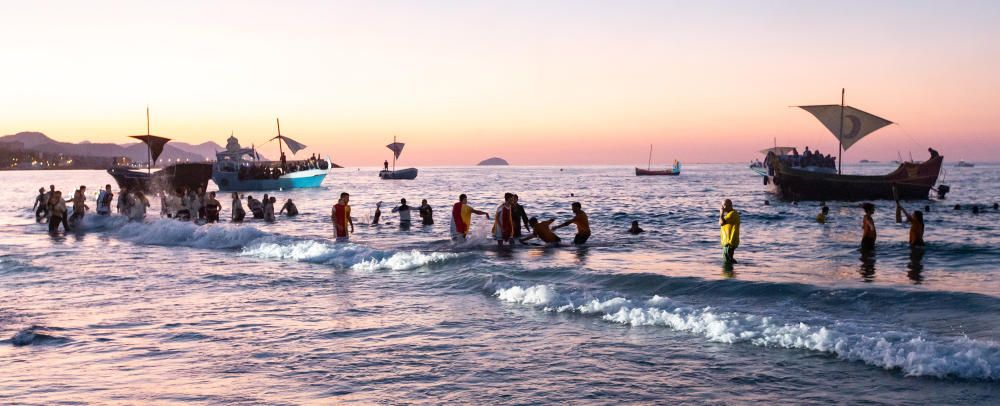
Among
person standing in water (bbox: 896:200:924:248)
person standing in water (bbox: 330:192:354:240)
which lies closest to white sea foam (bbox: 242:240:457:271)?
person standing in water (bbox: 330:192:354:240)

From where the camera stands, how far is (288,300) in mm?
12633

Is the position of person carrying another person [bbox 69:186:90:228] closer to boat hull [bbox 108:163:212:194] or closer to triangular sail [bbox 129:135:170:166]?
triangular sail [bbox 129:135:170:166]

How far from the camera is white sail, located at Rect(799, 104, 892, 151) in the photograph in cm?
5025

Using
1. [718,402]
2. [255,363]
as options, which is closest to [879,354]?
[718,402]

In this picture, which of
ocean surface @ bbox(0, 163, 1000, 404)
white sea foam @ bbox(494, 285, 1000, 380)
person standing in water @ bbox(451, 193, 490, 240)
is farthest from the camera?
person standing in water @ bbox(451, 193, 490, 240)

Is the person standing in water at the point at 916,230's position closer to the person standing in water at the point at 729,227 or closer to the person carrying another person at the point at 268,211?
the person standing in water at the point at 729,227

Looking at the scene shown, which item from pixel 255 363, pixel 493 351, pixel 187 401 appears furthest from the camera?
pixel 493 351

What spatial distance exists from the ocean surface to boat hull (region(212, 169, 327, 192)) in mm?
54245

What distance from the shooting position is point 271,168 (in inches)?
3041

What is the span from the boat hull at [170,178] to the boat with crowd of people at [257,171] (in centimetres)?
1599

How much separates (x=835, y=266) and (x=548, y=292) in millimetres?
9050

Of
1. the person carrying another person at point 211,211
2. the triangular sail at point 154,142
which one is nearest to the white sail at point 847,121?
the person carrying another person at point 211,211

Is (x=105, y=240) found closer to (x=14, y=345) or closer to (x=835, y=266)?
(x=14, y=345)

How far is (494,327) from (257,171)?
224 feet
